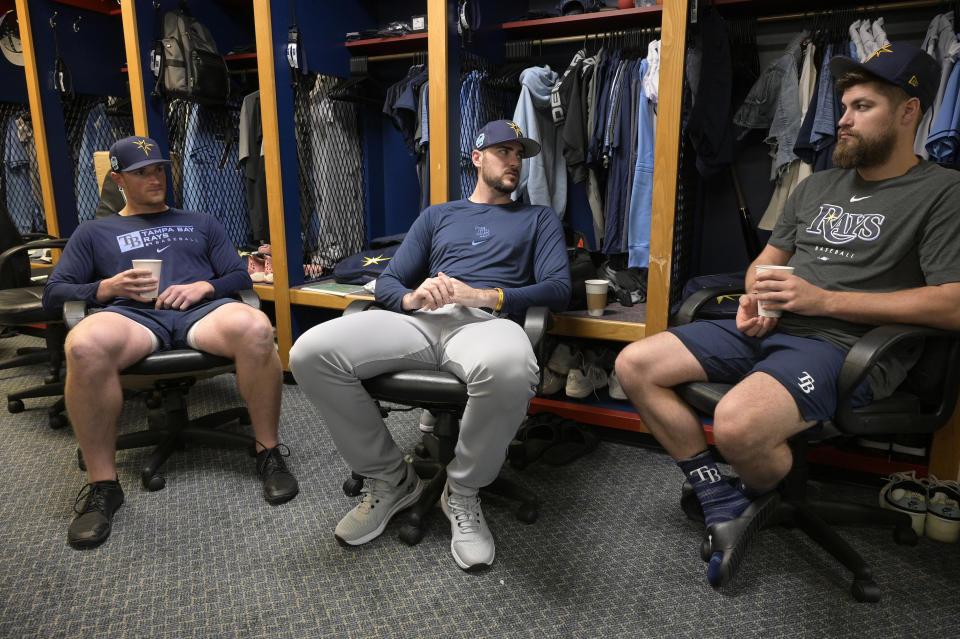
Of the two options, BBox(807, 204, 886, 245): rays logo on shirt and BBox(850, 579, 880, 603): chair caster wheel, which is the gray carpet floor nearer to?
BBox(850, 579, 880, 603): chair caster wheel

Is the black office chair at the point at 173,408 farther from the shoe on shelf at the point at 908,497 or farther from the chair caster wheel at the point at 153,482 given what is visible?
the shoe on shelf at the point at 908,497

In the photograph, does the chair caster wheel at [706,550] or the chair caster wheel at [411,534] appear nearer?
the chair caster wheel at [706,550]

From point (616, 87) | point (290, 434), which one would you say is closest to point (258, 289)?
point (290, 434)

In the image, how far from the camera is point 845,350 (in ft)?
5.01

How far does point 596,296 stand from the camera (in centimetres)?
229

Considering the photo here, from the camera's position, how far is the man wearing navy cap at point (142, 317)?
6.07 ft

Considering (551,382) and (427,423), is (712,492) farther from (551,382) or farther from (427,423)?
(427,423)

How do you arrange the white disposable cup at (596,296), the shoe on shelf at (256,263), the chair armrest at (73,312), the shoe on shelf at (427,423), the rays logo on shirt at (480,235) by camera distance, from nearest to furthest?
the chair armrest at (73,312) → the rays logo on shirt at (480,235) → the white disposable cup at (596,296) → the shoe on shelf at (427,423) → the shoe on shelf at (256,263)

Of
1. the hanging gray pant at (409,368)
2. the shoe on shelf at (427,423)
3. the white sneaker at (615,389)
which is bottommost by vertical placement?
the shoe on shelf at (427,423)

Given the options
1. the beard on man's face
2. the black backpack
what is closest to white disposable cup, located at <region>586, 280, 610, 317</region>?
the beard on man's face

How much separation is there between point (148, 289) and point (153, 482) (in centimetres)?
62

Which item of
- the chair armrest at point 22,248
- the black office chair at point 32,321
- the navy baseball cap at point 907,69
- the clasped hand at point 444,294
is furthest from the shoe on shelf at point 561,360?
the chair armrest at point 22,248

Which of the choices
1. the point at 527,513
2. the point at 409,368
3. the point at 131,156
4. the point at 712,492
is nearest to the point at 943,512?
the point at 712,492

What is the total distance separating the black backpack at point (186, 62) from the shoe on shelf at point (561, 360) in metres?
2.28
